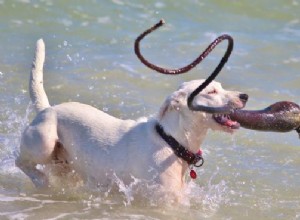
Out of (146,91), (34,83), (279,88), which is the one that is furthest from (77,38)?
(34,83)

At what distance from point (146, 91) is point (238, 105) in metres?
4.13

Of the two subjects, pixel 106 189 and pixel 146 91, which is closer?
pixel 106 189

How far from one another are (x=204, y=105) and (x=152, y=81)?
445 centimetres

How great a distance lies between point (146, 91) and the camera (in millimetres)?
10289

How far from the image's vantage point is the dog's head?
6230mm

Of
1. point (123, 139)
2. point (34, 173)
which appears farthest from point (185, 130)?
point (34, 173)

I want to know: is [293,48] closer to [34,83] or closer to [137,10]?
[137,10]

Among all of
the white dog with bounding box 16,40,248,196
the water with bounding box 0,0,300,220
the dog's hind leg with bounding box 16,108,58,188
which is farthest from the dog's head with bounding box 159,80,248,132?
the dog's hind leg with bounding box 16,108,58,188

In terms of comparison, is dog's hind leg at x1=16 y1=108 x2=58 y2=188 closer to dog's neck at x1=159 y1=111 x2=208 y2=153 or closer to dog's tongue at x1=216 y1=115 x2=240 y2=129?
dog's neck at x1=159 y1=111 x2=208 y2=153

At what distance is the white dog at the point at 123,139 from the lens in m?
6.27

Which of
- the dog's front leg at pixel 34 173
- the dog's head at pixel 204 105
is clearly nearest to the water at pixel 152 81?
the dog's front leg at pixel 34 173

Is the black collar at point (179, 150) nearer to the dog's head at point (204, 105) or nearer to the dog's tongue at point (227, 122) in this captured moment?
the dog's head at point (204, 105)

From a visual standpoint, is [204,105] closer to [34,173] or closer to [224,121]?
[224,121]

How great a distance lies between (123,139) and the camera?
6.53 m
